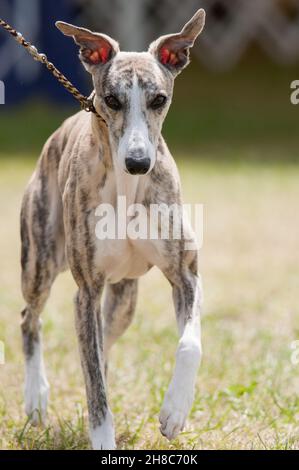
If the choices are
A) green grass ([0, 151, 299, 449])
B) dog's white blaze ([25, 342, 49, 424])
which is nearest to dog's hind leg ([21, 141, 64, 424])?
dog's white blaze ([25, 342, 49, 424])

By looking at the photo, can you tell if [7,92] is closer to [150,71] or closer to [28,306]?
[28,306]

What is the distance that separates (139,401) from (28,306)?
0.55 m

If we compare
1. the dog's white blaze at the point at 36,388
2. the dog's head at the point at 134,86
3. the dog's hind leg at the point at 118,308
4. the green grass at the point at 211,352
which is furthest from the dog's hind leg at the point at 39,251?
the dog's head at the point at 134,86

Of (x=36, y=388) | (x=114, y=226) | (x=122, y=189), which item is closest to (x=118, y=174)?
(x=122, y=189)

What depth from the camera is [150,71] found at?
313 cm

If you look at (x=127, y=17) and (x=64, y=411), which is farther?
(x=127, y=17)

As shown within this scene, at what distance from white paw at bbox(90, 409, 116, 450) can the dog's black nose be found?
31.2 inches

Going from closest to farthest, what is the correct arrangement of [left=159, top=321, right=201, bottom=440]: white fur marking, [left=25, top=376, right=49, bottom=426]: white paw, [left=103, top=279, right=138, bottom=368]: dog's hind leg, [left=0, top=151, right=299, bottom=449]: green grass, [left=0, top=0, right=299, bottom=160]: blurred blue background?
[left=159, top=321, right=201, bottom=440]: white fur marking → [left=0, top=151, right=299, bottom=449]: green grass → [left=25, top=376, right=49, bottom=426]: white paw → [left=103, top=279, right=138, bottom=368]: dog's hind leg → [left=0, top=0, right=299, bottom=160]: blurred blue background

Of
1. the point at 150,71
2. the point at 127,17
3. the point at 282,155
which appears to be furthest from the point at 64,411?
the point at 127,17

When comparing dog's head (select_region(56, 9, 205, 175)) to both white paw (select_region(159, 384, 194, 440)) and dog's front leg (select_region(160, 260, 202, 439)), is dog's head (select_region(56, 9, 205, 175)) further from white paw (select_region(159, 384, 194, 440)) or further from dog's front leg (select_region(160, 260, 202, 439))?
white paw (select_region(159, 384, 194, 440))

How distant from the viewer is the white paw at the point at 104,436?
3.19 metres

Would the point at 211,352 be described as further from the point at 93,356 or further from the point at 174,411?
the point at 174,411

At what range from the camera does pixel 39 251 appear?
381cm

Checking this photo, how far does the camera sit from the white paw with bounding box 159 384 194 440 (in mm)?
3033
